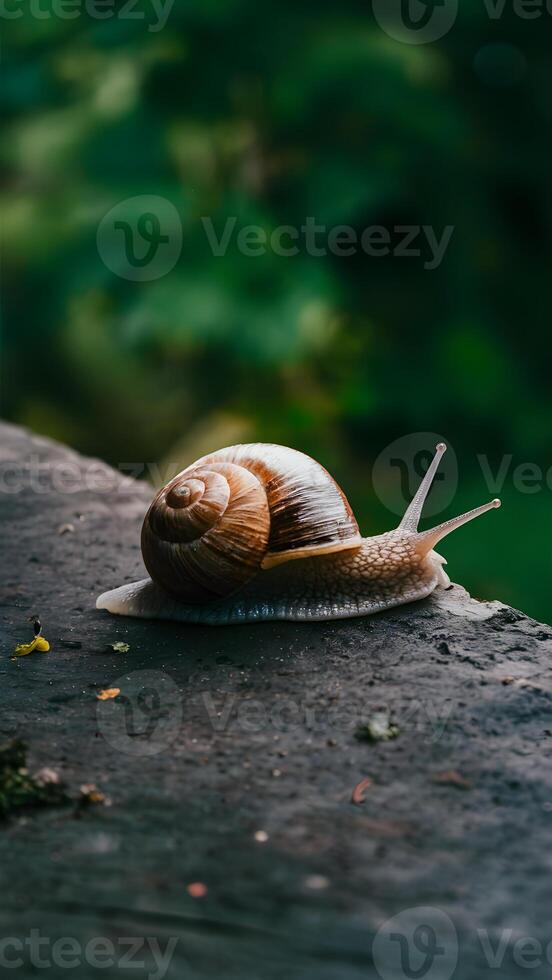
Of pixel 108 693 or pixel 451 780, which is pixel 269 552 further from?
pixel 451 780

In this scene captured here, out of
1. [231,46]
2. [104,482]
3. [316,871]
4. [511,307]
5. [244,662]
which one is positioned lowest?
[316,871]

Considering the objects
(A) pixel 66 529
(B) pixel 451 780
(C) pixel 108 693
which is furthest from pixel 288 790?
(A) pixel 66 529

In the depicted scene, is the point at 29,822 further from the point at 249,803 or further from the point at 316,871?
the point at 316,871

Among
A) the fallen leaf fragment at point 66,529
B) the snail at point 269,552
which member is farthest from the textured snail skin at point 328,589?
the fallen leaf fragment at point 66,529

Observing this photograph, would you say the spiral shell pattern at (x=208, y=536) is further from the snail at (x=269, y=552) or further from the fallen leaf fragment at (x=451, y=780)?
the fallen leaf fragment at (x=451, y=780)

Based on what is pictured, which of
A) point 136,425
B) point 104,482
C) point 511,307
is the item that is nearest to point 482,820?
point 104,482

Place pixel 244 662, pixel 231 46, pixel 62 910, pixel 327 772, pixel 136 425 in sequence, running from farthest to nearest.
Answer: pixel 136 425, pixel 231 46, pixel 244 662, pixel 327 772, pixel 62 910

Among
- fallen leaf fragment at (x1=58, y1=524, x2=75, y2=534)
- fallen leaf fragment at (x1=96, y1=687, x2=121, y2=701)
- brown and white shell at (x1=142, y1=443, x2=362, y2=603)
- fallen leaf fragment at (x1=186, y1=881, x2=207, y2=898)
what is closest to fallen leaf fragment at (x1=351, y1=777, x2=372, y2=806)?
fallen leaf fragment at (x1=186, y1=881, x2=207, y2=898)
